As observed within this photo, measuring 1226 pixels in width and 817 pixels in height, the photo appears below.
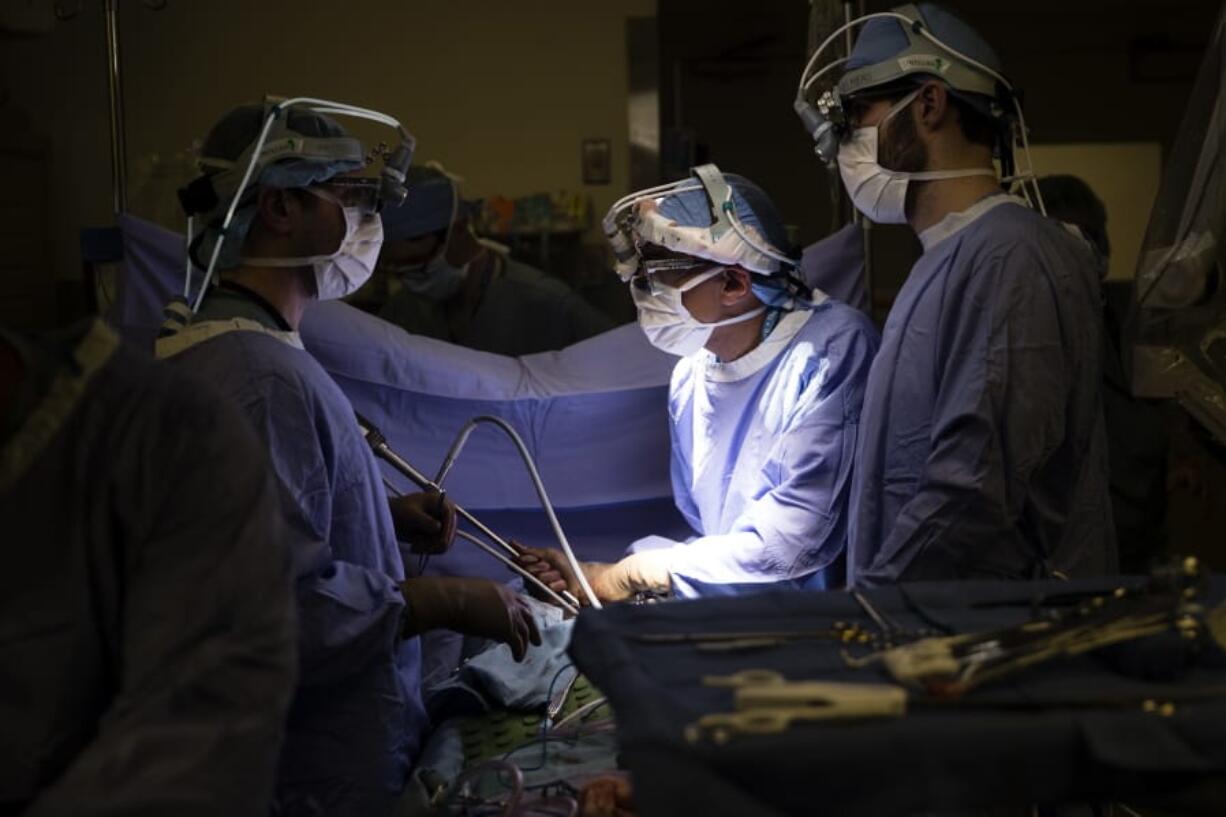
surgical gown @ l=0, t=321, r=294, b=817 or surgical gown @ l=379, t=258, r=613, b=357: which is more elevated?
surgical gown @ l=0, t=321, r=294, b=817

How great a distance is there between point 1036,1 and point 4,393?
6914mm

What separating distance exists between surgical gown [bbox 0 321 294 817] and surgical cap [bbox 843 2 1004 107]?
1.49m

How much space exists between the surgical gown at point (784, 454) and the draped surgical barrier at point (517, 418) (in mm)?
380

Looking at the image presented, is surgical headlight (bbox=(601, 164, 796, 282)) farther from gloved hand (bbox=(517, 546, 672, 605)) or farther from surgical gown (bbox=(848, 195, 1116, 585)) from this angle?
gloved hand (bbox=(517, 546, 672, 605))

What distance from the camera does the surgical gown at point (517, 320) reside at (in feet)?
13.6

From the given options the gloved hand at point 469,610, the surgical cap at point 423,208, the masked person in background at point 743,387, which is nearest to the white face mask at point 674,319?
the masked person in background at point 743,387

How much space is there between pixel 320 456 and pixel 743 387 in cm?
97

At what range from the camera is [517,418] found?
3.23m

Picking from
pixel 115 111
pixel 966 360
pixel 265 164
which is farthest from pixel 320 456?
pixel 115 111

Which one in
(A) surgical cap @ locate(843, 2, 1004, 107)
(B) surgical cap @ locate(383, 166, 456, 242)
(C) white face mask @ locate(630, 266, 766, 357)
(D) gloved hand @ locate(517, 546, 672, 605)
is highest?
(A) surgical cap @ locate(843, 2, 1004, 107)

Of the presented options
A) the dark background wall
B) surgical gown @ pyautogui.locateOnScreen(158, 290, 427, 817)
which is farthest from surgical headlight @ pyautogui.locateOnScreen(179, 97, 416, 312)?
the dark background wall

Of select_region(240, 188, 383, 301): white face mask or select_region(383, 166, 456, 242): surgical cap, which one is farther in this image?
select_region(383, 166, 456, 242): surgical cap

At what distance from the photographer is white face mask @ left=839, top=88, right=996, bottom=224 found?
8.09ft

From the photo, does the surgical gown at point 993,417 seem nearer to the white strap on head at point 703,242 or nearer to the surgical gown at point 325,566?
the white strap on head at point 703,242
